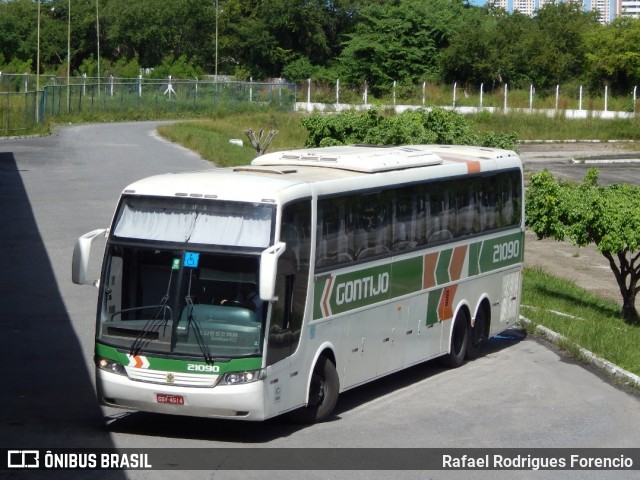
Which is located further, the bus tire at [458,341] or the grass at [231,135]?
the grass at [231,135]

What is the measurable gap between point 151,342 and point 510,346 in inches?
302

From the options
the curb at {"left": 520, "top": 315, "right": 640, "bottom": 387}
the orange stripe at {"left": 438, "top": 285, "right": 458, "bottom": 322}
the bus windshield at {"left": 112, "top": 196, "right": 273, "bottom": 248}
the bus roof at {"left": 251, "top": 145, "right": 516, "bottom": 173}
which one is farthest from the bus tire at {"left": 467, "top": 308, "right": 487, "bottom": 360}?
the bus windshield at {"left": 112, "top": 196, "right": 273, "bottom": 248}

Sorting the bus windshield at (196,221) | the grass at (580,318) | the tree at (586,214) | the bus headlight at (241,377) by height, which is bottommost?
the grass at (580,318)

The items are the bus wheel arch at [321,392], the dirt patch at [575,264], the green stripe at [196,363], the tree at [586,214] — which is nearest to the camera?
the green stripe at [196,363]

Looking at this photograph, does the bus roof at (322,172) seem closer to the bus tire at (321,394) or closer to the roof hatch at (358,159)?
the roof hatch at (358,159)

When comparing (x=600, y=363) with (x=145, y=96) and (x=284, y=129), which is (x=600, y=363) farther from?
(x=145, y=96)

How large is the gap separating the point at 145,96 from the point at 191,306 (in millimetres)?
61644

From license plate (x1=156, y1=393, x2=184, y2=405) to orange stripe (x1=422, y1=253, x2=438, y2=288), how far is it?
4.55m

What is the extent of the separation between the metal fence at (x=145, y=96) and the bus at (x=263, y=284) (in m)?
46.6

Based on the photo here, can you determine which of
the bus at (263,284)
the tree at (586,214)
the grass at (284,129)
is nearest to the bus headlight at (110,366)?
the bus at (263,284)

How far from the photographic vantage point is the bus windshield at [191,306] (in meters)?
11.0

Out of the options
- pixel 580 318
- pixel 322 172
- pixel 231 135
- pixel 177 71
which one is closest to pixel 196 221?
pixel 322 172

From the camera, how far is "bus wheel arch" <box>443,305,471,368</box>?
15633 mm

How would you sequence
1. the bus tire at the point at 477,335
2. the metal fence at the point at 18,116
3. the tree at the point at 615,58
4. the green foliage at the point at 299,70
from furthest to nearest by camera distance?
1. the green foliage at the point at 299,70
2. the tree at the point at 615,58
3. the metal fence at the point at 18,116
4. the bus tire at the point at 477,335
